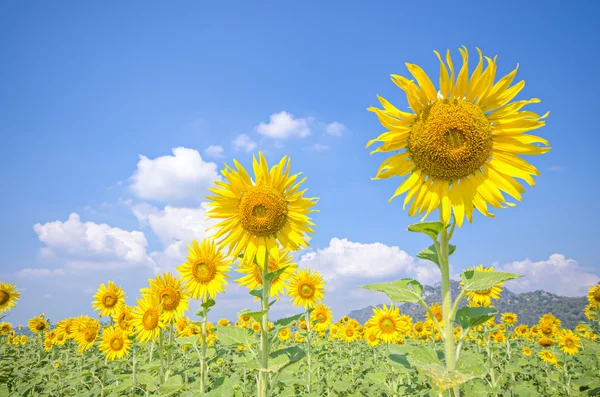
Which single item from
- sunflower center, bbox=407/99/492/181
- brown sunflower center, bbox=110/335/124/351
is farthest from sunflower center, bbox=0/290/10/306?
sunflower center, bbox=407/99/492/181

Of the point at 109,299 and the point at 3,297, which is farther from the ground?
the point at 3,297

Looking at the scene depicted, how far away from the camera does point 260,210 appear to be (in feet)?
14.6

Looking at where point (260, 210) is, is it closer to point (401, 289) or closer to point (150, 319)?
point (401, 289)

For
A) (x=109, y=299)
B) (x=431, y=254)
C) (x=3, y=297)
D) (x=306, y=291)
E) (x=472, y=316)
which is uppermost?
(x=3, y=297)

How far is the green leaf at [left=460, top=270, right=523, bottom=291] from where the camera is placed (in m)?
2.51

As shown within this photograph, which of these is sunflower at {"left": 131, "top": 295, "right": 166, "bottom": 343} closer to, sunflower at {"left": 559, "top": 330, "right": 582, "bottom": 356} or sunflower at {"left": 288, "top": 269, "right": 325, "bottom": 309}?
sunflower at {"left": 288, "top": 269, "right": 325, "bottom": 309}

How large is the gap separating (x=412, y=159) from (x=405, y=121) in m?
0.30

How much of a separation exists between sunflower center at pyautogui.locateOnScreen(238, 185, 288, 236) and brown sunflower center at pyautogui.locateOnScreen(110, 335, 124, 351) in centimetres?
622

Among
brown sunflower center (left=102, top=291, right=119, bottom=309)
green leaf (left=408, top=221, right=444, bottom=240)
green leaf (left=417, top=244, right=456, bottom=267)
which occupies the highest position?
brown sunflower center (left=102, top=291, right=119, bottom=309)

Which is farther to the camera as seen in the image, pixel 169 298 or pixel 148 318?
pixel 148 318

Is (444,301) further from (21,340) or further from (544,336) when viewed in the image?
(21,340)

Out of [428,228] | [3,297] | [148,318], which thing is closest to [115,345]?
[148,318]

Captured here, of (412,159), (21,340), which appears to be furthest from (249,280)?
(21,340)

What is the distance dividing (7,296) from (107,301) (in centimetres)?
621
